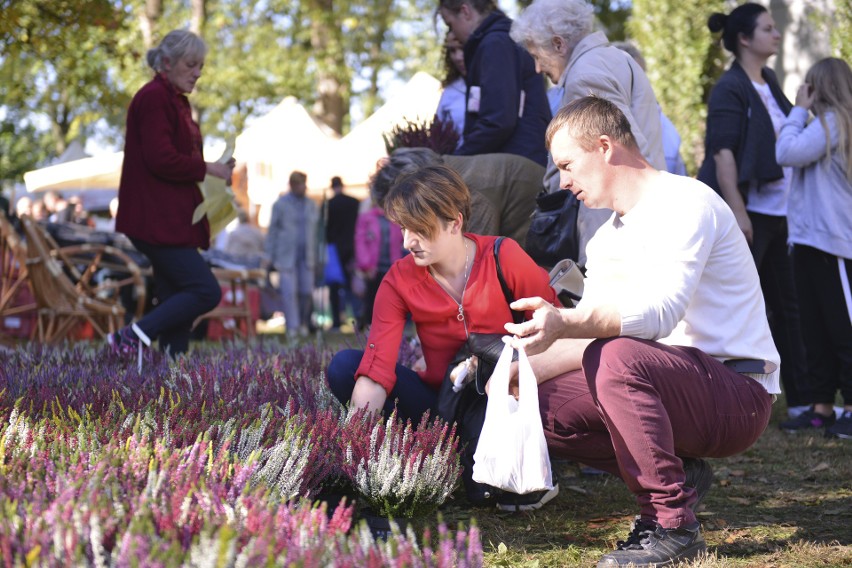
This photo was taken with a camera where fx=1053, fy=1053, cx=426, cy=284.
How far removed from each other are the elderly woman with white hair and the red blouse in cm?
67

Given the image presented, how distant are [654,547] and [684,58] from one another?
12.1 m

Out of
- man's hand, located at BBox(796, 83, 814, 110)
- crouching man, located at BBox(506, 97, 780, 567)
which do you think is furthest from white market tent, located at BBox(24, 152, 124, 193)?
crouching man, located at BBox(506, 97, 780, 567)

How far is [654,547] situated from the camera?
3.02 meters

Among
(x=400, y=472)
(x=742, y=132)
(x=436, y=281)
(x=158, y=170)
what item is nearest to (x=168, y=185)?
(x=158, y=170)

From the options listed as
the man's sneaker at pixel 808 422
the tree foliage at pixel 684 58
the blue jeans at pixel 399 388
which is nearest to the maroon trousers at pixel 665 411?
the blue jeans at pixel 399 388

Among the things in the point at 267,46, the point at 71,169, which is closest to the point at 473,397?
the point at 71,169

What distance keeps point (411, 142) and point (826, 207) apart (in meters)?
2.27

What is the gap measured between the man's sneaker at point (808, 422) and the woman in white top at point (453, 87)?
2443mm

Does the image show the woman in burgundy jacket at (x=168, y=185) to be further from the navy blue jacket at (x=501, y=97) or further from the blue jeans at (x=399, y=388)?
the blue jeans at (x=399, y=388)

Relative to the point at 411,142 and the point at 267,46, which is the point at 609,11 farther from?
the point at 411,142

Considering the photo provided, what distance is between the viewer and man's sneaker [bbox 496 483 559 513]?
13.0 feet

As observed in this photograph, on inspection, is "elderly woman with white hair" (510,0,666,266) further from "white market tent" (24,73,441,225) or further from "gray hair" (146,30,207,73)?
"white market tent" (24,73,441,225)

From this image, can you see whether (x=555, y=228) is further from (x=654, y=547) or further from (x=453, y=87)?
(x=453, y=87)

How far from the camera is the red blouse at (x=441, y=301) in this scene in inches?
149
